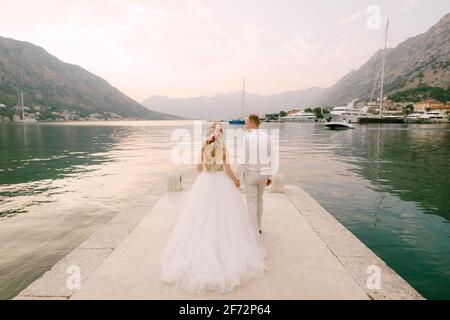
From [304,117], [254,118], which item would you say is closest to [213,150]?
[254,118]

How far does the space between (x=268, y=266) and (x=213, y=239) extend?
1273 millimetres

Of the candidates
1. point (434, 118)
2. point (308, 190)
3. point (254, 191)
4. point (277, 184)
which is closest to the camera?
point (254, 191)

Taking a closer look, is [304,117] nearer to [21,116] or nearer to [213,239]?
[21,116]

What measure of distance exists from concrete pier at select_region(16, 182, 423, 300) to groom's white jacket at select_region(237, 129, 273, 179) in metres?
1.67

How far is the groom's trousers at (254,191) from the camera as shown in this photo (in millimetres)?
6207

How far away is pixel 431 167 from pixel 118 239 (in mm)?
23497

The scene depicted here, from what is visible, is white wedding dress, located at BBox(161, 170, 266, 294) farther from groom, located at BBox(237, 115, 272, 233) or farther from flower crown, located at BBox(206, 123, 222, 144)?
groom, located at BBox(237, 115, 272, 233)

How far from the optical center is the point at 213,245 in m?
4.78

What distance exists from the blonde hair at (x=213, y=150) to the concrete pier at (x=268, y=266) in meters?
2.05

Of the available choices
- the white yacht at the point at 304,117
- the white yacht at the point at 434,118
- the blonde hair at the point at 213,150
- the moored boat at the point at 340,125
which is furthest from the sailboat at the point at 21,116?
the white yacht at the point at 434,118
